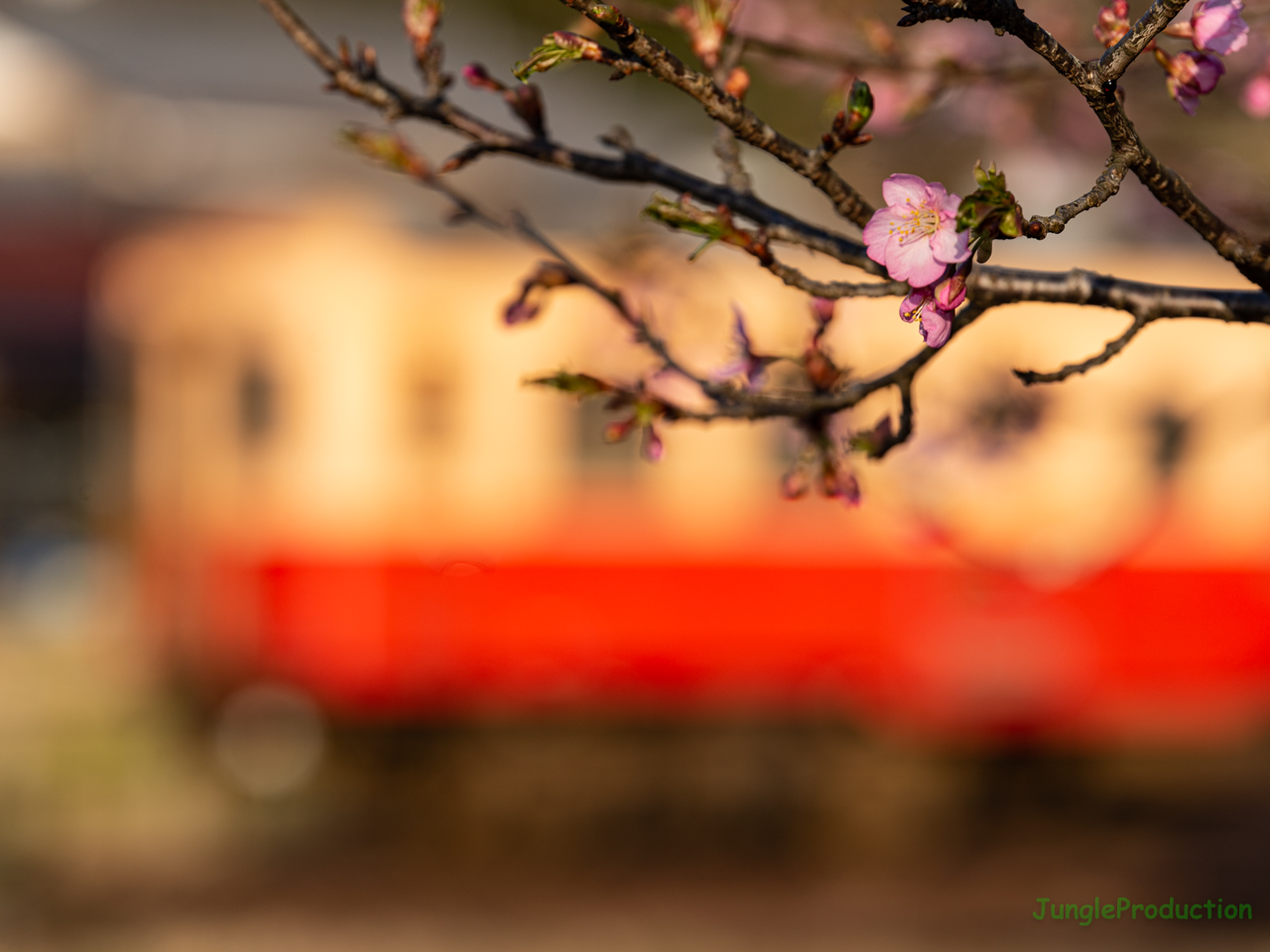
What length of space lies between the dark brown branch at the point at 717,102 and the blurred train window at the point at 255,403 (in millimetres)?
7192

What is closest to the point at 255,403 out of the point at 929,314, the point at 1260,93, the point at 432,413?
the point at 432,413

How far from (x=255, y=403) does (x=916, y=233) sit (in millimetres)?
7513

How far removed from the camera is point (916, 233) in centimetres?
131

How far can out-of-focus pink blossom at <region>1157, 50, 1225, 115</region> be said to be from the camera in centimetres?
159

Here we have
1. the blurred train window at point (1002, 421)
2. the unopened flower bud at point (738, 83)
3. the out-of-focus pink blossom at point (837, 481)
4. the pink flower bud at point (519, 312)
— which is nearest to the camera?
the unopened flower bud at point (738, 83)

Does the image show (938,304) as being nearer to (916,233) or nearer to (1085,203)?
(916,233)

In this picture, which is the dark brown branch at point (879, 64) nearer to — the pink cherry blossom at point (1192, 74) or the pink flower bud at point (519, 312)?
the pink flower bud at point (519, 312)

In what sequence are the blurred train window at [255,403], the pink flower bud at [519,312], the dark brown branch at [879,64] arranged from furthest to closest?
the blurred train window at [255,403] → the dark brown branch at [879,64] → the pink flower bud at [519,312]

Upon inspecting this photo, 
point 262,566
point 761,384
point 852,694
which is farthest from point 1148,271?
point 761,384

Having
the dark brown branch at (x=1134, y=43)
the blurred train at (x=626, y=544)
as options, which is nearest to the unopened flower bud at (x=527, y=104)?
the dark brown branch at (x=1134, y=43)

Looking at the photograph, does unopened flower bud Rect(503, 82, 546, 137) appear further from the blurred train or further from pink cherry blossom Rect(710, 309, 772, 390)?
the blurred train

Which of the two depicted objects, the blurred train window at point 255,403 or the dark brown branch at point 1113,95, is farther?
the blurred train window at point 255,403

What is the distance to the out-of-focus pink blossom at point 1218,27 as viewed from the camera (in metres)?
1.53

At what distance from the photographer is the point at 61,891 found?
743cm
